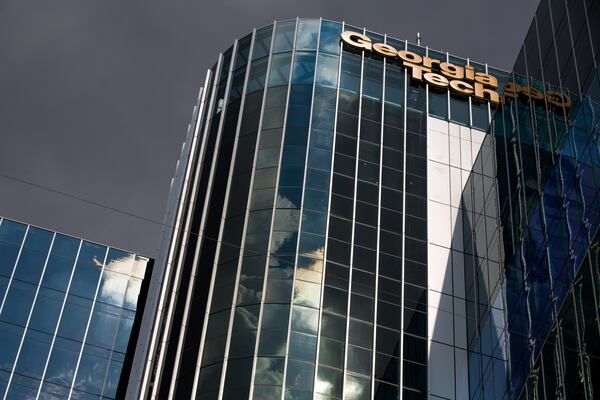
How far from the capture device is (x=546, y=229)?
47.2m

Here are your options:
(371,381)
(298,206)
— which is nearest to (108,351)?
(298,206)

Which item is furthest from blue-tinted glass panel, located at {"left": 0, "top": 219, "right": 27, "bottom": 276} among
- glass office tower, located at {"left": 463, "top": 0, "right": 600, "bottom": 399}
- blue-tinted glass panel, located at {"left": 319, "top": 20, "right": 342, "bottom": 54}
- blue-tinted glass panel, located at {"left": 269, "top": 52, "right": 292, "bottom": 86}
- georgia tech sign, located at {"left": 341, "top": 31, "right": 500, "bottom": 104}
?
glass office tower, located at {"left": 463, "top": 0, "right": 600, "bottom": 399}

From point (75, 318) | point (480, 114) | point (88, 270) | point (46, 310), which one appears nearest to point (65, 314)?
point (75, 318)

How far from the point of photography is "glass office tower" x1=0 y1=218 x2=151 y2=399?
67625 mm

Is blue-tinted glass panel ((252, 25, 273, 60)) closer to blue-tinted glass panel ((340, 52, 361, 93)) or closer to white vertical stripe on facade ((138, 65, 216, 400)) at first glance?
white vertical stripe on facade ((138, 65, 216, 400))

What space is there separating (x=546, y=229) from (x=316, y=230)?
16038 mm

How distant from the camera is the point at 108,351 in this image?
70125mm

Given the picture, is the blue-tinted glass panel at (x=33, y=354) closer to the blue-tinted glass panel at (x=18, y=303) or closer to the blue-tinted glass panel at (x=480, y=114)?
the blue-tinted glass panel at (x=18, y=303)

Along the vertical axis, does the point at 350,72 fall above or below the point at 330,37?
below

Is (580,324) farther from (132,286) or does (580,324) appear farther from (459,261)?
(132,286)

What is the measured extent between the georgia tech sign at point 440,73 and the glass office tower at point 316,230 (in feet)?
0.84

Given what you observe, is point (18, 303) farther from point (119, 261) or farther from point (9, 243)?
point (119, 261)

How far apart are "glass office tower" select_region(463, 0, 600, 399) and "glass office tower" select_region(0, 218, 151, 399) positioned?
24500 mm

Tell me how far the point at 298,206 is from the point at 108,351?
1821 centimetres
